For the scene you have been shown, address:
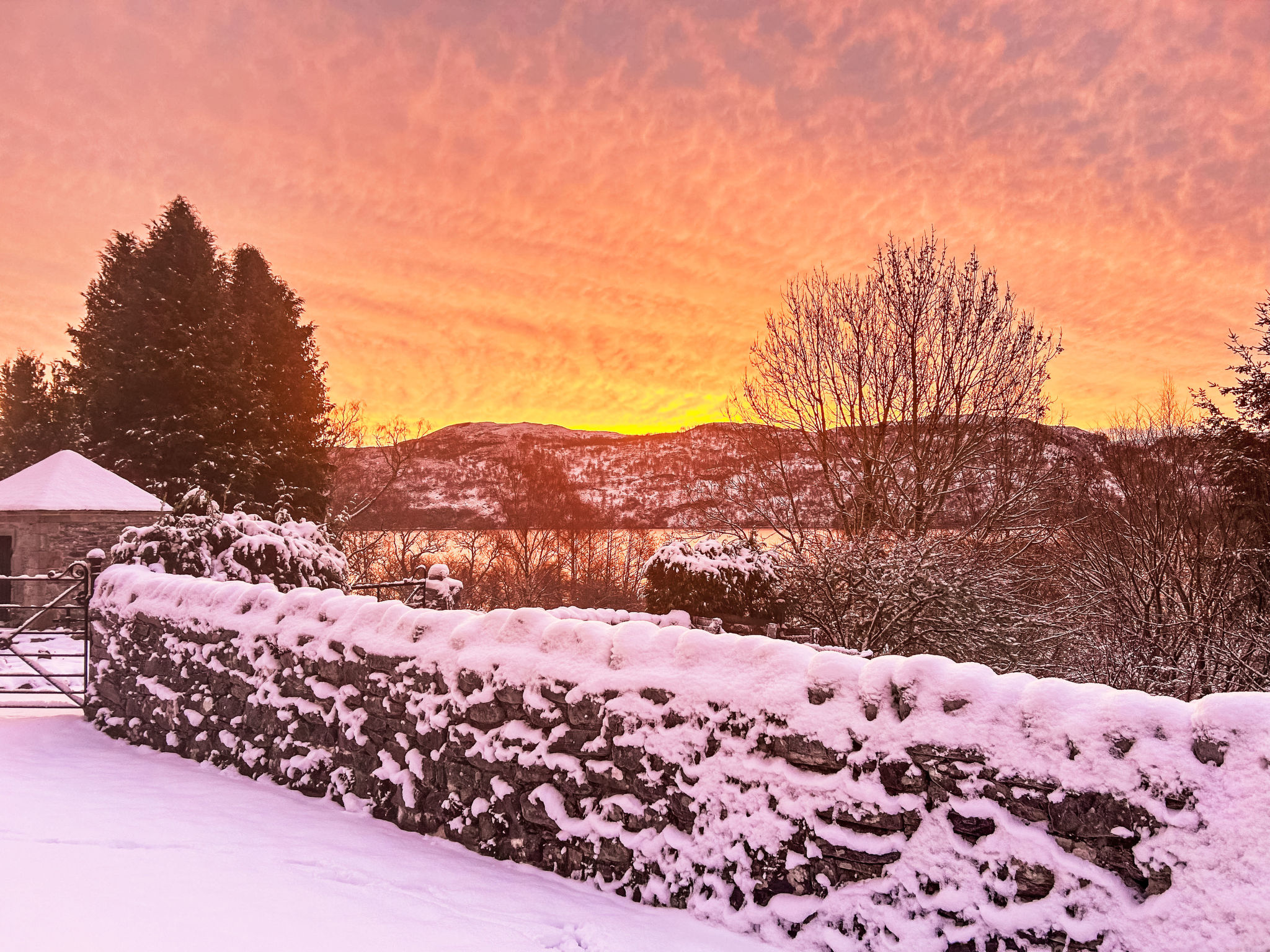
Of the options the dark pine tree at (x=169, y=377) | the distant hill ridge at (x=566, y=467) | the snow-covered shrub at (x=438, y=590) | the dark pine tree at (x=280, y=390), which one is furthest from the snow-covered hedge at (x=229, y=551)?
the dark pine tree at (x=280, y=390)

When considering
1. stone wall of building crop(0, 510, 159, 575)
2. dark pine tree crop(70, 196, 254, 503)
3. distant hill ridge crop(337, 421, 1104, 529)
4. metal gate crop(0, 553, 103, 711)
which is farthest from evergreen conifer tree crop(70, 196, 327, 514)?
distant hill ridge crop(337, 421, 1104, 529)

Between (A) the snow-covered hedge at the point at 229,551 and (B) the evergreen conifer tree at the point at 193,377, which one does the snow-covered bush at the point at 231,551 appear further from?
(B) the evergreen conifer tree at the point at 193,377

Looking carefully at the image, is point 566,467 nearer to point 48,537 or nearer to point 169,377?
point 169,377

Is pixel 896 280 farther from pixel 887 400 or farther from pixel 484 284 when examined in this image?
pixel 484 284

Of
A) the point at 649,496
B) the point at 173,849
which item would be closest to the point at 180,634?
the point at 173,849

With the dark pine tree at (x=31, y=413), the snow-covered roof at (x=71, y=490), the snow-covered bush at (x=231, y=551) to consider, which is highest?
the dark pine tree at (x=31, y=413)

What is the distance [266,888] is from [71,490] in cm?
1536

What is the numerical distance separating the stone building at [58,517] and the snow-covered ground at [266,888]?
1218 centimetres

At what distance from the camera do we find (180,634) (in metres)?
5.84

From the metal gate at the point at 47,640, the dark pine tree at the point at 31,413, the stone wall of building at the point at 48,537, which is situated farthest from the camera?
the dark pine tree at the point at 31,413

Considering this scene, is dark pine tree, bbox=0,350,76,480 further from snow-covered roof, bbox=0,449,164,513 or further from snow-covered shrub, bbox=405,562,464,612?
snow-covered shrub, bbox=405,562,464,612

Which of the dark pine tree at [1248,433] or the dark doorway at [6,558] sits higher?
the dark pine tree at [1248,433]

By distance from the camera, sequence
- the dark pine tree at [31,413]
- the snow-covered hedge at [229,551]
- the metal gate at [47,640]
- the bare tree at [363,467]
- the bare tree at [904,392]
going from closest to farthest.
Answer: the metal gate at [47,640] → the snow-covered hedge at [229,551] → the bare tree at [904,392] → the dark pine tree at [31,413] → the bare tree at [363,467]

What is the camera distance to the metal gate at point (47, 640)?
7238 mm
